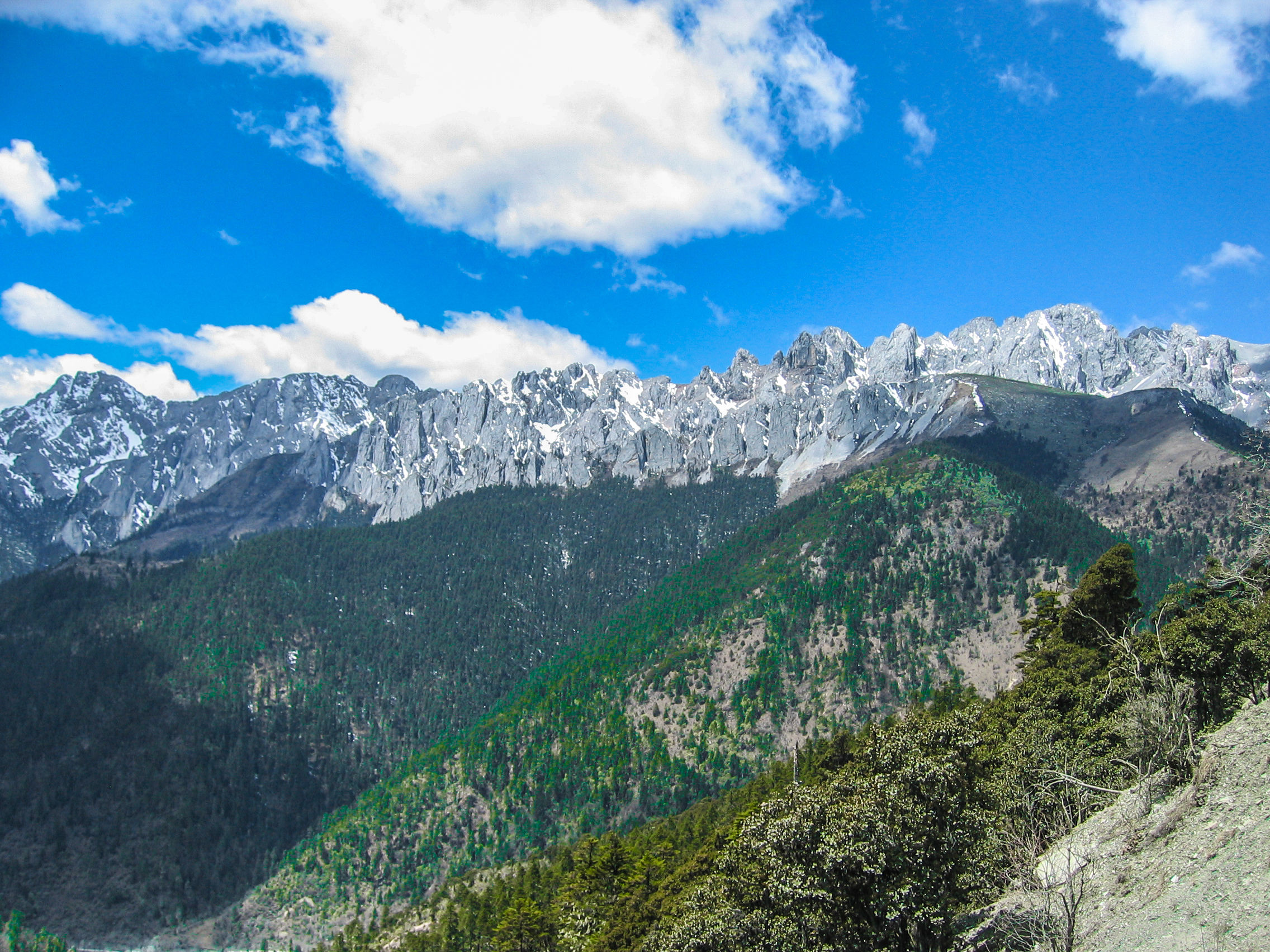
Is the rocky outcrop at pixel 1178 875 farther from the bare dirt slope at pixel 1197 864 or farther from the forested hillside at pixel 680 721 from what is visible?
the forested hillside at pixel 680 721

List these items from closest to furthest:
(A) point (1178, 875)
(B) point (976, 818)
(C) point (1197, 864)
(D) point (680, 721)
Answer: (C) point (1197, 864) < (A) point (1178, 875) < (B) point (976, 818) < (D) point (680, 721)

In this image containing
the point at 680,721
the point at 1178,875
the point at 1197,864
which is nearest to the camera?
the point at 1197,864

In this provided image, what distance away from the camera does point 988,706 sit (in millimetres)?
73812

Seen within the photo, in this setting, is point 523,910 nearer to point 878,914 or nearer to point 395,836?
point 878,914

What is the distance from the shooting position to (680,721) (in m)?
171

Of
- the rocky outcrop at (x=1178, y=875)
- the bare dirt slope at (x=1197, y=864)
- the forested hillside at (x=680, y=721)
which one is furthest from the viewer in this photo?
the forested hillside at (x=680, y=721)

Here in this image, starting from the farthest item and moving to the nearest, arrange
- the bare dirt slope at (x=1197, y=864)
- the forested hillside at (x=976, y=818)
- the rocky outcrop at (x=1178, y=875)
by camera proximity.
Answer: the forested hillside at (x=976, y=818), the rocky outcrop at (x=1178, y=875), the bare dirt slope at (x=1197, y=864)

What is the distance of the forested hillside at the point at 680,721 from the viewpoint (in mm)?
159000

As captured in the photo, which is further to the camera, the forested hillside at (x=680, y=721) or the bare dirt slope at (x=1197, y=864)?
the forested hillside at (x=680, y=721)

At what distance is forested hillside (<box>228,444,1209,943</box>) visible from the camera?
159m

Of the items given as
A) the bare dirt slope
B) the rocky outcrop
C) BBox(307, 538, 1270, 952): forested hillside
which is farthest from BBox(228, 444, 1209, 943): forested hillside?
the bare dirt slope

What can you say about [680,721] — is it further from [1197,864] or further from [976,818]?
[1197,864]

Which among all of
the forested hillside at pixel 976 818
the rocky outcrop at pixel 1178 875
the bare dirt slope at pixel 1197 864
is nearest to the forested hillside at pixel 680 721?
the forested hillside at pixel 976 818

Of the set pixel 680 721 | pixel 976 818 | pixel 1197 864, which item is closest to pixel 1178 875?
pixel 1197 864
